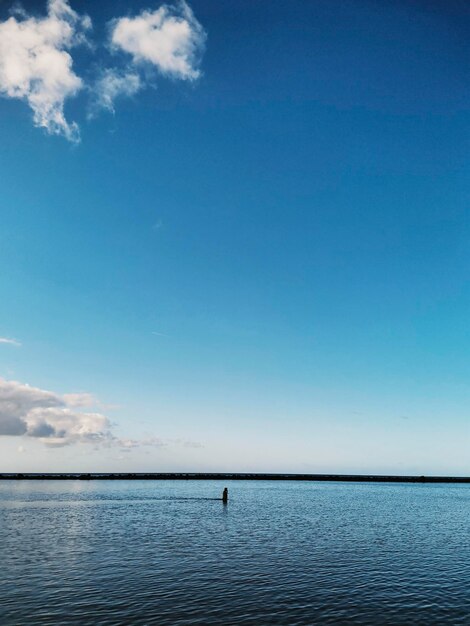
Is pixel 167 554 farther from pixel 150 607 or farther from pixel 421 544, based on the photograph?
pixel 421 544

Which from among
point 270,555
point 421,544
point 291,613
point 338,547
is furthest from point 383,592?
point 421,544

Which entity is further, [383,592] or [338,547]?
[338,547]

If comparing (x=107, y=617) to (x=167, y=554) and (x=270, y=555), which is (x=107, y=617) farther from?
(x=270, y=555)

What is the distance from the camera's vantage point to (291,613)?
66.7ft

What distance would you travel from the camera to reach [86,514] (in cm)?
6081

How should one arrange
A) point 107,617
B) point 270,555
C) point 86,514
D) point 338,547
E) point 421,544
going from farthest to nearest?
point 86,514
point 421,544
point 338,547
point 270,555
point 107,617

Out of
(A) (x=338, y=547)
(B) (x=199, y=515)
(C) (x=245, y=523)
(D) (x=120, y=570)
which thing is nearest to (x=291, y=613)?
(D) (x=120, y=570)

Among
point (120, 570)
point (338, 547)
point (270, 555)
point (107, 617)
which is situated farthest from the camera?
point (338, 547)

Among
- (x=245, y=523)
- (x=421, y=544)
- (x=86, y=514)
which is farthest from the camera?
(x=86, y=514)

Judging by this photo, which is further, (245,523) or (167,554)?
(245,523)

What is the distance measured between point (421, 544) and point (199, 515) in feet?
106

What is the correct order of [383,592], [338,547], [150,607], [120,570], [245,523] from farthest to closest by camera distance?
[245,523], [338,547], [120,570], [383,592], [150,607]

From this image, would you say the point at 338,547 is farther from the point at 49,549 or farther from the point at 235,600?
the point at 49,549

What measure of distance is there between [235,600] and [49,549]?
2021cm
